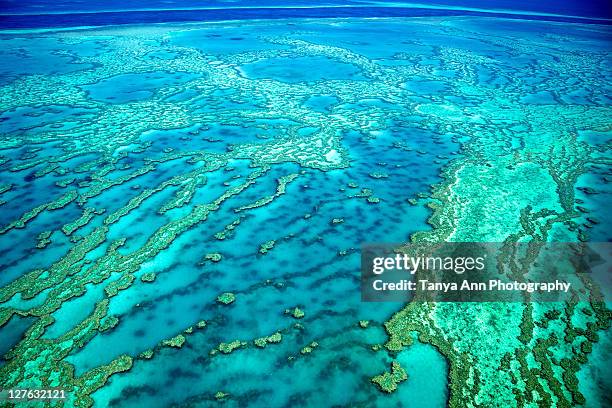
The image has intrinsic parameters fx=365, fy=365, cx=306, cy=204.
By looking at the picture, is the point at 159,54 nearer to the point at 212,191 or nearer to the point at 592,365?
the point at 212,191

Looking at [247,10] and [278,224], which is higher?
[247,10]

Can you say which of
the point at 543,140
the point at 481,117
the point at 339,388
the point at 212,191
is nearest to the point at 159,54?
the point at 212,191

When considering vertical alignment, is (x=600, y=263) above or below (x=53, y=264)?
above

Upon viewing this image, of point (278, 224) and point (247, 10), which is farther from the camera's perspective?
point (247, 10)

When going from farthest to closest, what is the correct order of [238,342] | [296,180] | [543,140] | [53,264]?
[543,140] < [296,180] < [53,264] < [238,342]

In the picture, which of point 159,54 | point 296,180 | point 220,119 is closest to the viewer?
point 296,180

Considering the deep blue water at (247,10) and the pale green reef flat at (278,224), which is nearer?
the pale green reef flat at (278,224)

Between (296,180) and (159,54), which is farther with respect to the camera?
(159,54)

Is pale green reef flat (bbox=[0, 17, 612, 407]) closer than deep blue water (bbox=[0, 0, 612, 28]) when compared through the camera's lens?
Yes
